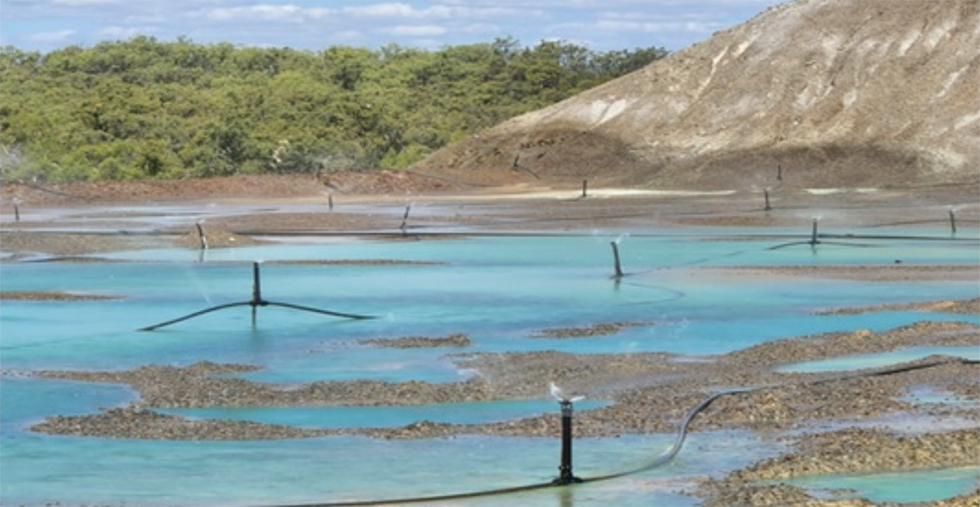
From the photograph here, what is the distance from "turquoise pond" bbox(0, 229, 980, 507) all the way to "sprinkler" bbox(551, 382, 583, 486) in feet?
0.36

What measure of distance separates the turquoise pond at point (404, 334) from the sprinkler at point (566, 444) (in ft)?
0.36

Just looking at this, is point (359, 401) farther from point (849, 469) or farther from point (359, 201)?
point (359, 201)

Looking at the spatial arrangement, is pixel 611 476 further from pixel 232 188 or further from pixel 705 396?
pixel 232 188

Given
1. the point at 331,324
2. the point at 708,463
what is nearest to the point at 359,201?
the point at 331,324

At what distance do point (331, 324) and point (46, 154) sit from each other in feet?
174

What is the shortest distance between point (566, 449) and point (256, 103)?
78.8 m

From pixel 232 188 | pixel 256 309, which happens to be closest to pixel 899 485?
pixel 256 309

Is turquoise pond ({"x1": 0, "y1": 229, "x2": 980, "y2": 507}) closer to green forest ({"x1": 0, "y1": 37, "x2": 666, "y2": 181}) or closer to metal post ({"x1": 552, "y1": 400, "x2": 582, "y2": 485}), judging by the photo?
metal post ({"x1": 552, "y1": 400, "x2": 582, "y2": 485})

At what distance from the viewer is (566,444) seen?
12.5m

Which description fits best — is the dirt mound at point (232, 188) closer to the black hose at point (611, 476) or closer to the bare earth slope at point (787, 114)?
the bare earth slope at point (787, 114)

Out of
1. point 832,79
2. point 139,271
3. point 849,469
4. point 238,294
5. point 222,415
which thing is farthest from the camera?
point 832,79

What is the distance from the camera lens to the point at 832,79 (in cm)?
6956

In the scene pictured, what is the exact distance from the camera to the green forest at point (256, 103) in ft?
251

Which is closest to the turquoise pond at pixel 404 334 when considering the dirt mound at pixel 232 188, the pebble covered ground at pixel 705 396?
the pebble covered ground at pixel 705 396
